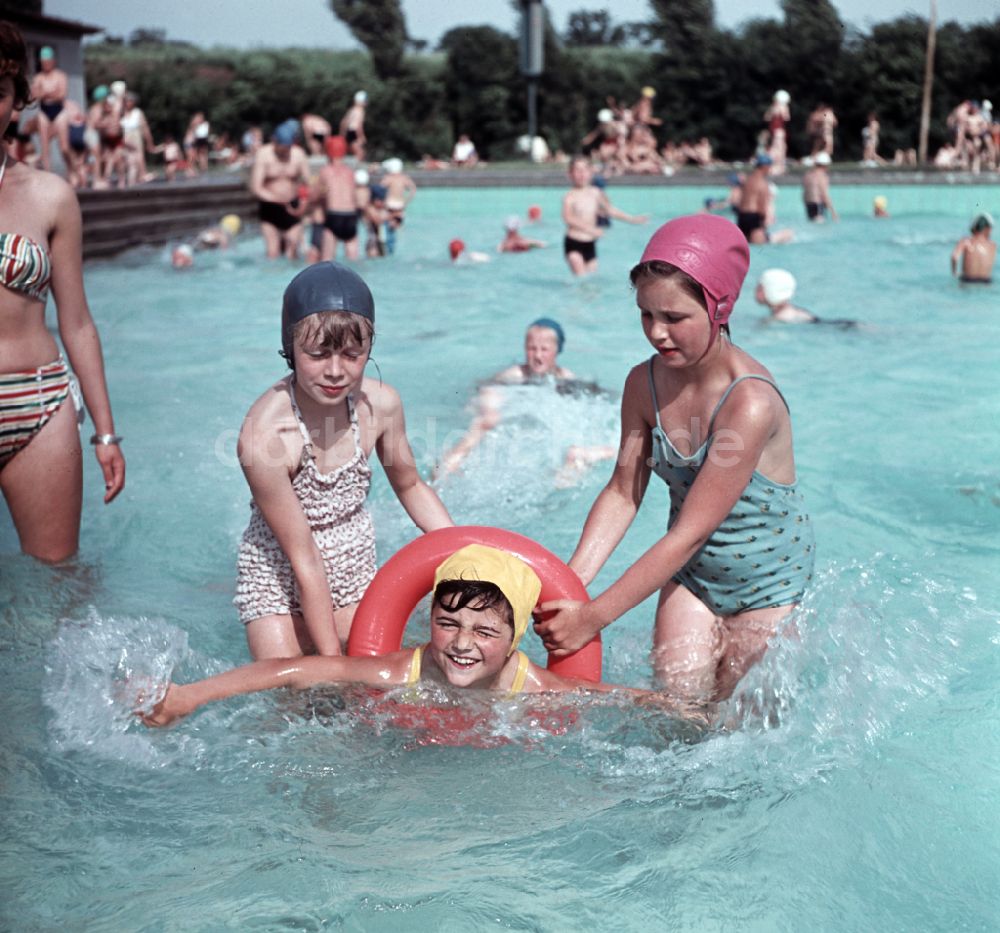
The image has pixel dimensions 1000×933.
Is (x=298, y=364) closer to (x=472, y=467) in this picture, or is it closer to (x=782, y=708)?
(x=782, y=708)

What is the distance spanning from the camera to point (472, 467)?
6.22m

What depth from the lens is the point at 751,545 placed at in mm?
3363

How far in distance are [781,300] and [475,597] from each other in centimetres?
787

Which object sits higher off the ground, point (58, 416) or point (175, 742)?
point (58, 416)

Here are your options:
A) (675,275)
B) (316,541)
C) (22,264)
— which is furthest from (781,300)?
(22,264)

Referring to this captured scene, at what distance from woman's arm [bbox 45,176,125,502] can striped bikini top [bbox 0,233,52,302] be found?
0.07 m

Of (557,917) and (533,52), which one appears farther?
(533,52)

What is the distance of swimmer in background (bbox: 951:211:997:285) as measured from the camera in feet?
39.9

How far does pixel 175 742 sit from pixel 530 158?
3176 centimetres

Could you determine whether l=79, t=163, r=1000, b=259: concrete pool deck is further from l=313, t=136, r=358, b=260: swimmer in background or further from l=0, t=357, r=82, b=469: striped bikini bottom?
l=0, t=357, r=82, b=469: striped bikini bottom

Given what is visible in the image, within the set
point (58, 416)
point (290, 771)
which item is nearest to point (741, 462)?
point (290, 771)

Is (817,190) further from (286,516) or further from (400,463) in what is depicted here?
(286,516)

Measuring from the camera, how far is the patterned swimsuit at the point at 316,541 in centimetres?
351

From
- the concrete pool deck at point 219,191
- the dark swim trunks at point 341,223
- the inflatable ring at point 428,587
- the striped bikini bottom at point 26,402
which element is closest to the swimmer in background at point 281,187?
the dark swim trunks at point 341,223
